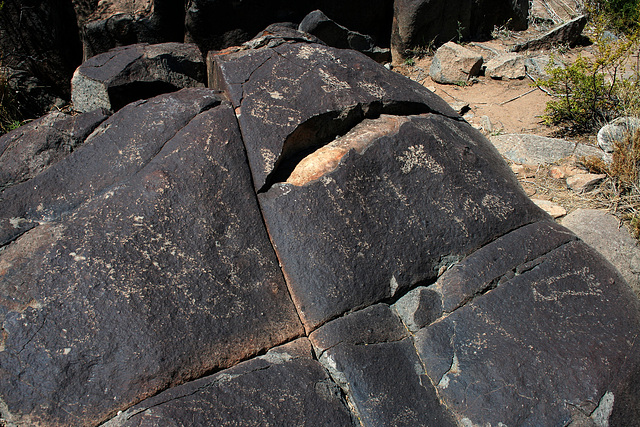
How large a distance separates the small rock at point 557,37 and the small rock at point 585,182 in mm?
3197

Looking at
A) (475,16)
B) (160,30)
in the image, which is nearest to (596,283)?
(160,30)

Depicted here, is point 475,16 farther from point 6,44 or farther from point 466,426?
point 466,426

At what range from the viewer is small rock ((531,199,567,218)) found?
120 inches

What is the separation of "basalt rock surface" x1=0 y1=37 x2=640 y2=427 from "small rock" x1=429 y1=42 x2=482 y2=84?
12.0 feet

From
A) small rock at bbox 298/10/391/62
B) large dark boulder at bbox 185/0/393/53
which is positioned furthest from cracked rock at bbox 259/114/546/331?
large dark boulder at bbox 185/0/393/53

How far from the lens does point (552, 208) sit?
3.10m

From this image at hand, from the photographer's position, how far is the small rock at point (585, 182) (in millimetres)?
3273

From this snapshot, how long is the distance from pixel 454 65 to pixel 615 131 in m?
2.16

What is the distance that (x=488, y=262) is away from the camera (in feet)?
5.89

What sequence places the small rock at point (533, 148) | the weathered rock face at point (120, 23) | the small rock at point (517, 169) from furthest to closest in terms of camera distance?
the weathered rock face at point (120, 23)
the small rock at point (533, 148)
the small rock at point (517, 169)

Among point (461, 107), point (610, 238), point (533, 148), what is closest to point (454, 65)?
point (461, 107)

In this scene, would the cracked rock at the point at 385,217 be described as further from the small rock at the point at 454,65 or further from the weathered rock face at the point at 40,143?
the small rock at the point at 454,65

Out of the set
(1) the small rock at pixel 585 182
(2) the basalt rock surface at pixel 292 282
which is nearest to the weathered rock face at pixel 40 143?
(2) the basalt rock surface at pixel 292 282

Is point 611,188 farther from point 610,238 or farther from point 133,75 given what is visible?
point 133,75
